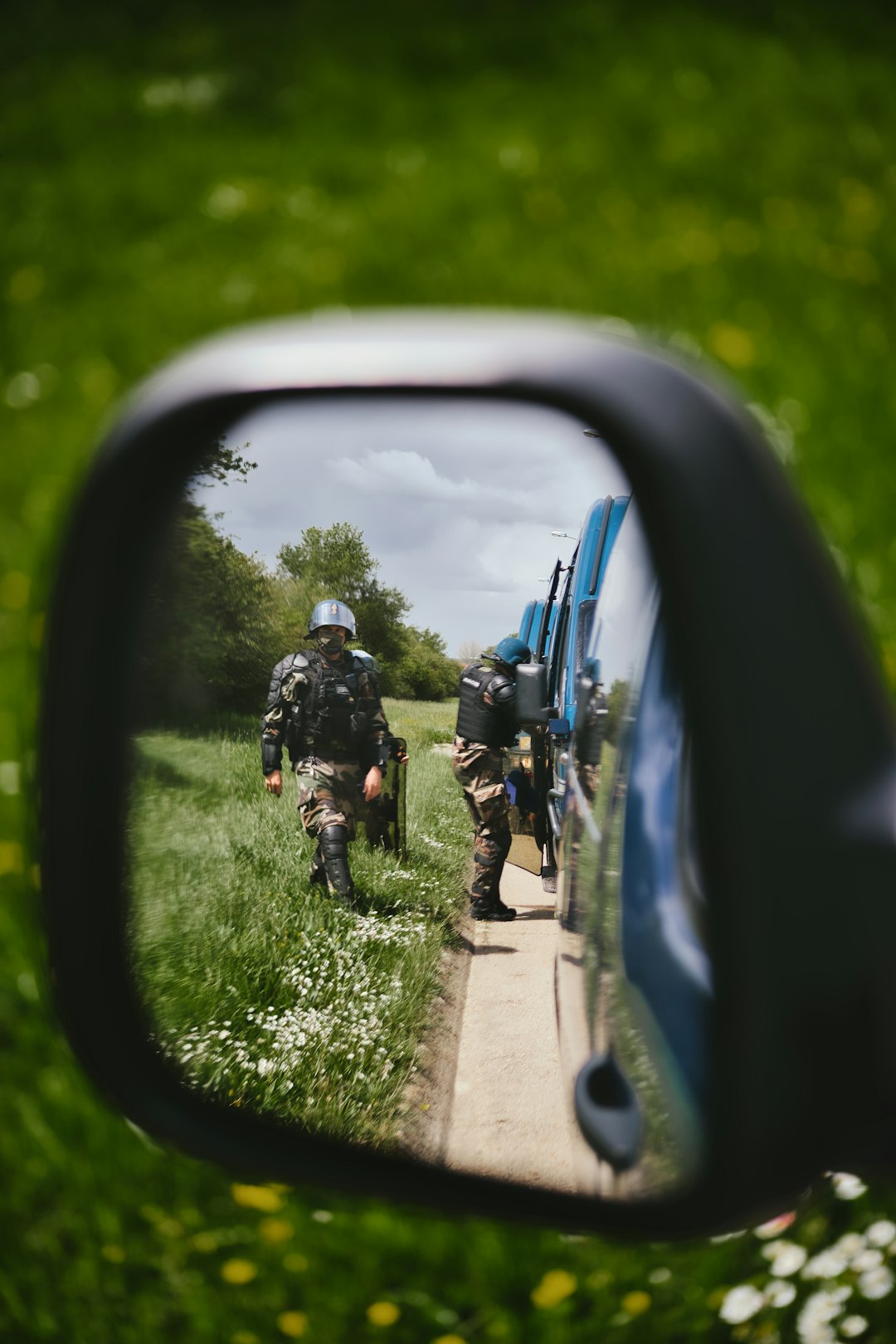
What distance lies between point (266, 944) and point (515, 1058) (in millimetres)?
288

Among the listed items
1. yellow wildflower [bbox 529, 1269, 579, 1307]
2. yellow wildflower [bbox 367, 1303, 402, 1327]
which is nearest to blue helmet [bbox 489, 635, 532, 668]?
yellow wildflower [bbox 529, 1269, 579, 1307]

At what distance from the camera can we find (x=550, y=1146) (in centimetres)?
101

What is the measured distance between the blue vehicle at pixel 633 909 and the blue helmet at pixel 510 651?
3.8 inches

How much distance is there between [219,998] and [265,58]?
8.24m

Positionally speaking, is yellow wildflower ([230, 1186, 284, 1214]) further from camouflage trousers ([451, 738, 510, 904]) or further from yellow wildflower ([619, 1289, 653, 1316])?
camouflage trousers ([451, 738, 510, 904])

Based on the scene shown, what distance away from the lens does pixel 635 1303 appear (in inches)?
99.2

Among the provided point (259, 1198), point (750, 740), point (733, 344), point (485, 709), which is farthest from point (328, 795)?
point (733, 344)

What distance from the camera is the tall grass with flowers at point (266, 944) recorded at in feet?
3.33

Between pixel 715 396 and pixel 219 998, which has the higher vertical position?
pixel 715 396

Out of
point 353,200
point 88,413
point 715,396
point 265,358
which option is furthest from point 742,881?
point 353,200

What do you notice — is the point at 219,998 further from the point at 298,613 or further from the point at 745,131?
the point at 745,131

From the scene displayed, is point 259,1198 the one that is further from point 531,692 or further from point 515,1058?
point 531,692

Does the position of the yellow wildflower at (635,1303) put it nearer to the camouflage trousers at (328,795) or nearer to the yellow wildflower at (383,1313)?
the yellow wildflower at (383,1313)

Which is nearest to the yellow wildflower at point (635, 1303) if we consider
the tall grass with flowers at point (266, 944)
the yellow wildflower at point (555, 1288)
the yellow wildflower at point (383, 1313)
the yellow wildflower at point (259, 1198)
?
the yellow wildflower at point (555, 1288)
